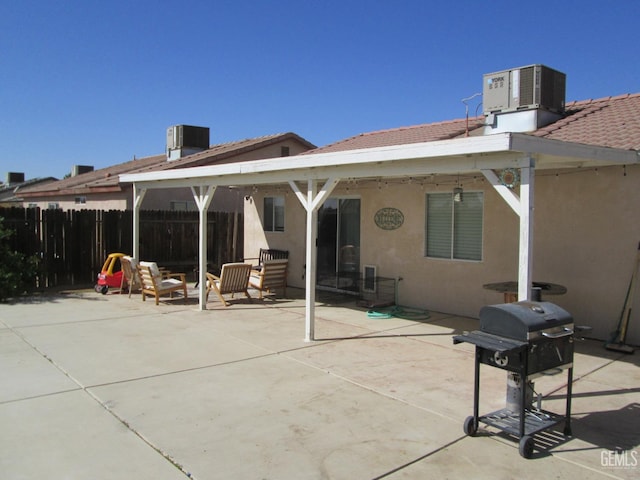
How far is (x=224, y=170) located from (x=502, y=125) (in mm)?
5169

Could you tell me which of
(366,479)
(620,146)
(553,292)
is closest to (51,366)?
(366,479)

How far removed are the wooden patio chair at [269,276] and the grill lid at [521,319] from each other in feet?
23.0

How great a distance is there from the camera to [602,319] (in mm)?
7480

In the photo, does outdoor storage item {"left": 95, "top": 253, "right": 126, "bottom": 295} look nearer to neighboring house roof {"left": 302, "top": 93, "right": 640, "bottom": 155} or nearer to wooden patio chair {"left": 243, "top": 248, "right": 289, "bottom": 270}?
wooden patio chair {"left": 243, "top": 248, "right": 289, "bottom": 270}

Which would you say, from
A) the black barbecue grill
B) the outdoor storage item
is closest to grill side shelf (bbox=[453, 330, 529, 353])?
the black barbecue grill

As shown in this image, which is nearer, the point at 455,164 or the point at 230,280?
the point at 455,164

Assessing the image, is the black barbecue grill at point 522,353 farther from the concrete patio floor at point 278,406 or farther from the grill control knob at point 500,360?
the concrete patio floor at point 278,406

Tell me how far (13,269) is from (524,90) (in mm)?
10738

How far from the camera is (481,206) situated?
8.96m

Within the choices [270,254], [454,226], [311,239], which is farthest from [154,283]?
[454,226]

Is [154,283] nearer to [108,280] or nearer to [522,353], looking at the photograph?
[108,280]

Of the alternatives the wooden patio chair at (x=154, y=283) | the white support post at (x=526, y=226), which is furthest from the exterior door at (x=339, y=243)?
the white support post at (x=526, y=226)

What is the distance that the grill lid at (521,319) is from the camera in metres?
3.87

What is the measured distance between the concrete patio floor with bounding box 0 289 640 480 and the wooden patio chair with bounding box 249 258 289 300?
8.03ft
